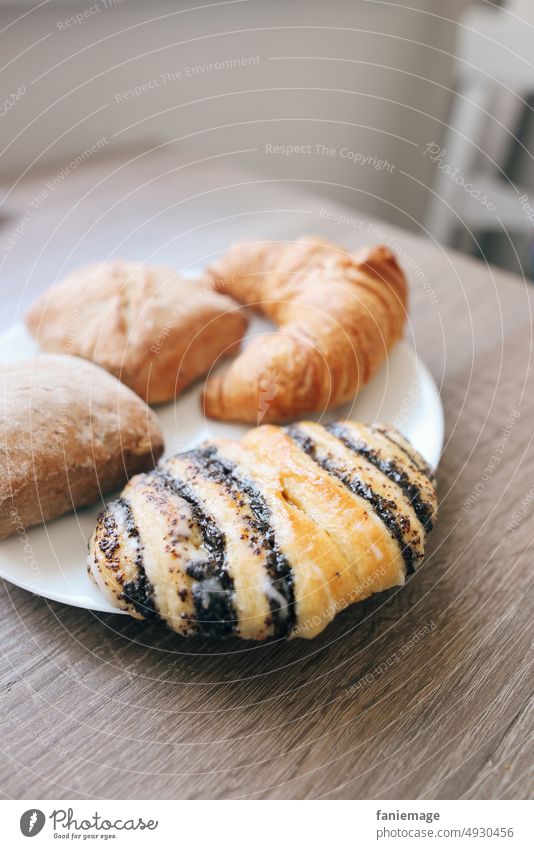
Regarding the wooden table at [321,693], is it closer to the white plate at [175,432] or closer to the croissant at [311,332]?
the white plate at [175,432]

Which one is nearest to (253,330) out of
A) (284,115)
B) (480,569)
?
(480,569)

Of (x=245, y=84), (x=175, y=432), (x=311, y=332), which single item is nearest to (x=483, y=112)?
(x=245, y=84)

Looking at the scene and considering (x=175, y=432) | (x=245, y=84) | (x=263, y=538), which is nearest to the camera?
(x=263, y=538)

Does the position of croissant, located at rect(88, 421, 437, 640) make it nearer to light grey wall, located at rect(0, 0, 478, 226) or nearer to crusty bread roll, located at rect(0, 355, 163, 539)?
crusty bread roll, located at rect(0, 355, 163, 539)

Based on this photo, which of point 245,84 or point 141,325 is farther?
point 245,84

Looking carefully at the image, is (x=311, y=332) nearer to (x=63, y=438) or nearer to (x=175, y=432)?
(x=175, y=432)

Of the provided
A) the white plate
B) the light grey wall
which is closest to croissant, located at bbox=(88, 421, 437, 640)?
the white plate

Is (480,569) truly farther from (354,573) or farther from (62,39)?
(62,39)
